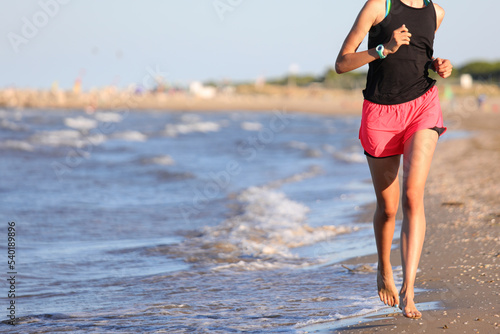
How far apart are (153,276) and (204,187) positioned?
4998 millimetres

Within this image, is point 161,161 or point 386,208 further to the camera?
point 161,161

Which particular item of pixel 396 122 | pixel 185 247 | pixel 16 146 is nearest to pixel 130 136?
pixel 16 146

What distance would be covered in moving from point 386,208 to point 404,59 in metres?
0.74

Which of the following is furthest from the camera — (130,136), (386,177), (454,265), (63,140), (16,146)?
(130,136)

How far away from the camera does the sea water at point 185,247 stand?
3.23 meters

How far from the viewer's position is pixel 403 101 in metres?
2.78

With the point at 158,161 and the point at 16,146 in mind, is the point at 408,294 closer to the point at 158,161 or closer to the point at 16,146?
the point at 158,161

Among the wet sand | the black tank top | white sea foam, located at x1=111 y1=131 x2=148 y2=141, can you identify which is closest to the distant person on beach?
the black tank top

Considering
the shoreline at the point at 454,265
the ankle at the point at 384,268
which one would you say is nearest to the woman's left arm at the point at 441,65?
the ankle at the point at 384,268

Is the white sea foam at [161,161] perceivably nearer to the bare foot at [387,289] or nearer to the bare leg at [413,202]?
the bare foot at [387,289]

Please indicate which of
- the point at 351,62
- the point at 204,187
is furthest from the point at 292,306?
the point at 204,187

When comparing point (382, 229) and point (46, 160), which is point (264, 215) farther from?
point (46, 160)

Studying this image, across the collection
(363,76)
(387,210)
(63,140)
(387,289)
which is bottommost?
(363,76)

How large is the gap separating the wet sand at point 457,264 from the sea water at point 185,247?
0.30 metres
